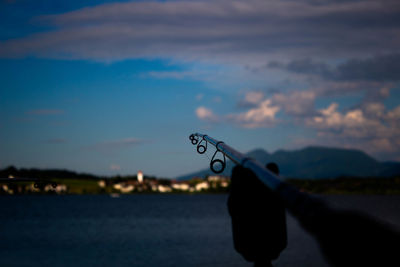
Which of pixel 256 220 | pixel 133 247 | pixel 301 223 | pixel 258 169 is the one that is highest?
pixel 258 169

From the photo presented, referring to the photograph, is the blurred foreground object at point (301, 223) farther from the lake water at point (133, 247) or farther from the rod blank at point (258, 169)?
the lake water at point (133, 247)

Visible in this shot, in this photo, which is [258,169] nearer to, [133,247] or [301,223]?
[301,223]

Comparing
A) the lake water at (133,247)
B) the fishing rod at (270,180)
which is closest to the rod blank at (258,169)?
the fishing rod at (270,180)

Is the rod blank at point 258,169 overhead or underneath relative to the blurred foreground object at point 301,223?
overhead

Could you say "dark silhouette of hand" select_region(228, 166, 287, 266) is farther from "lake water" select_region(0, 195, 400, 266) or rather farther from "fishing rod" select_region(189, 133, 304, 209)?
"lake water" select_region(0, 195, 400, 266)

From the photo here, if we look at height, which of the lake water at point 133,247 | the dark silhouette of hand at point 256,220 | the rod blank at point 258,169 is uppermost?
the rod blank at point 258,169

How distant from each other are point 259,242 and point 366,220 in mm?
1391

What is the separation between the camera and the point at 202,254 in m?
49.5

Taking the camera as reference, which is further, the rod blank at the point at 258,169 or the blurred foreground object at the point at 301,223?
the rod blank at the point at 258,169

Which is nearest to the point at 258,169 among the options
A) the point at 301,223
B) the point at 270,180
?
the point at 270,180

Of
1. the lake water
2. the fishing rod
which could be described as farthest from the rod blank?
the lake water

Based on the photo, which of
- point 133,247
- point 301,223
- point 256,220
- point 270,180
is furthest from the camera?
point 133,247

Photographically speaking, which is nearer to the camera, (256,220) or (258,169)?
(258,169)

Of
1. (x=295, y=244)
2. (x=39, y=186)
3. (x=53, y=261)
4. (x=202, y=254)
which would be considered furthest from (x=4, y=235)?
(x=39, y=186)
